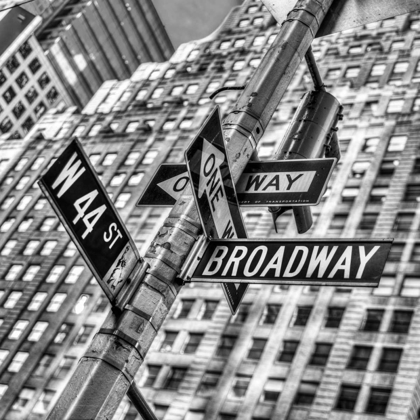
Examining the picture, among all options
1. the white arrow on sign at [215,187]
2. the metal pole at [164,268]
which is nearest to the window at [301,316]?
the metal pole at [164,268]

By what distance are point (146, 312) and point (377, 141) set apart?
2238 inches

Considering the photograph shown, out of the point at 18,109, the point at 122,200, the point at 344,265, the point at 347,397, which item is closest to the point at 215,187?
the point at 344,265

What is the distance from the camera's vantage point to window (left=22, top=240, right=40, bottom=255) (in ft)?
221

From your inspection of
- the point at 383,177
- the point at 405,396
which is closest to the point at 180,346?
the point at 405,396

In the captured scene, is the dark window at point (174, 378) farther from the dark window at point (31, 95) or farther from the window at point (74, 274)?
the dark window at point (31, 95)

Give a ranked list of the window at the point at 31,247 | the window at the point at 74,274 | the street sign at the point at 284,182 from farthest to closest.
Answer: the window at the point at 31,247
the window at the point at 74,274
the street sign at the point at 284,182

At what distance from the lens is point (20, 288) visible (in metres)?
63.9

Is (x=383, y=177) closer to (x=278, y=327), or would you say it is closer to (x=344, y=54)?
(x=278, y=327)

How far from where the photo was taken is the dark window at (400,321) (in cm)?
4497

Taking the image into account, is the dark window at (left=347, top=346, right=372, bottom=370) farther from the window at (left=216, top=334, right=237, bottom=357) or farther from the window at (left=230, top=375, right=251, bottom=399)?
the window at (left=216, top=334, right=237, bottom=357)

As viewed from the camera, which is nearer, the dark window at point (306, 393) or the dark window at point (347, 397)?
the dark window at point (347, 397)

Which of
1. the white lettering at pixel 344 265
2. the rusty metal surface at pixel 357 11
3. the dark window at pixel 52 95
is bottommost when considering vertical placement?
the white lettering at pixel 344 265

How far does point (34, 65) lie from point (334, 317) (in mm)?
72904

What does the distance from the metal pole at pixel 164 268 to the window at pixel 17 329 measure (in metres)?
55.6
